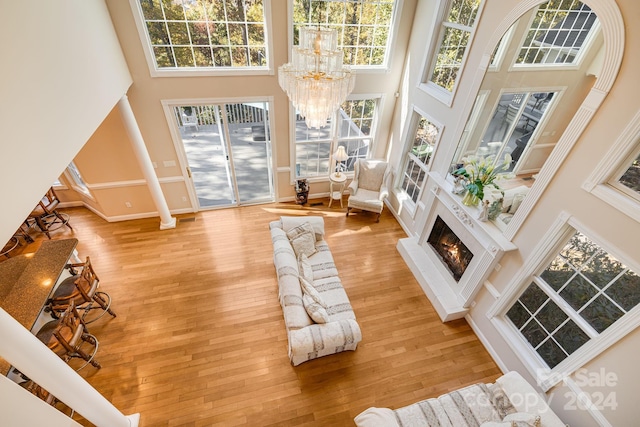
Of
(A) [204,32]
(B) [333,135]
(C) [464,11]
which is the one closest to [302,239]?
(B) [333,135]

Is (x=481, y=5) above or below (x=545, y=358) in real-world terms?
above

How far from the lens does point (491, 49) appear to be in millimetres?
3424

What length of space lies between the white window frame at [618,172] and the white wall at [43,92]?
444 cm

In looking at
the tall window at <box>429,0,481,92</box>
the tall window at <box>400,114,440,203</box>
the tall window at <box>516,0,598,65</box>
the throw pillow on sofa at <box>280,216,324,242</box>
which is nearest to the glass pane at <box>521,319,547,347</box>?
the tall window at <box>400,114,440,203</box>

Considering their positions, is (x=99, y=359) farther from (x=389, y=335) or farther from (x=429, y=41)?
(x=429, y=41)

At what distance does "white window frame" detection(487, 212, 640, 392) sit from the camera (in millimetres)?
2457

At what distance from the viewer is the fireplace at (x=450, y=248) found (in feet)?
13.8

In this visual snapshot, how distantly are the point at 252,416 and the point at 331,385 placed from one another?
952 mm

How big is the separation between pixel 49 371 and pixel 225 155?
5271mm

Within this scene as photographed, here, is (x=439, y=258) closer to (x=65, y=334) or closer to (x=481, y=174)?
(x=481, y=174)

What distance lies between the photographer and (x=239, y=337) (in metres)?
3.88

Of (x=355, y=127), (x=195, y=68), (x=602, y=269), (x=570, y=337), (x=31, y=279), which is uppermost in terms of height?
(x=195, y=68)

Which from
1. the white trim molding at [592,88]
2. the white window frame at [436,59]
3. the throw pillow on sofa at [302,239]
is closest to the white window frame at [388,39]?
the white window frame at [436,59]

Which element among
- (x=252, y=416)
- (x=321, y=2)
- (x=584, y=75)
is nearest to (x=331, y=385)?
(x=252, y=416)
